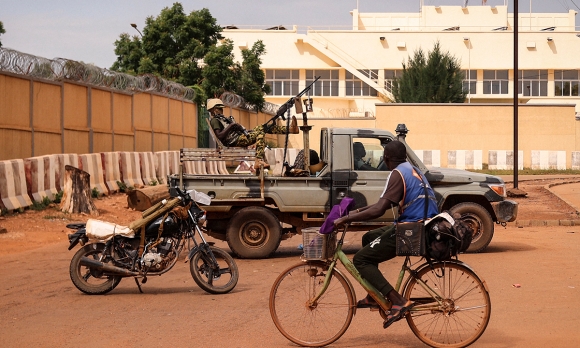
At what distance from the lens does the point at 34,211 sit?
18219mm

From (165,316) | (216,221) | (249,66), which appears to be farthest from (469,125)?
(165,316)

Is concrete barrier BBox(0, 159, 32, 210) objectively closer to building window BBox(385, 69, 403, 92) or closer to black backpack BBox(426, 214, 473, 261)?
black backpack BBox(426, 214, 473, 261)

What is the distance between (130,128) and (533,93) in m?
62.2

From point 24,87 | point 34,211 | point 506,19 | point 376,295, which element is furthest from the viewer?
point 506,19

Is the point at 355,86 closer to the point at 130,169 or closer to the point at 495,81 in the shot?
the point at 495,81

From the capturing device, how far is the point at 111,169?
919 inches

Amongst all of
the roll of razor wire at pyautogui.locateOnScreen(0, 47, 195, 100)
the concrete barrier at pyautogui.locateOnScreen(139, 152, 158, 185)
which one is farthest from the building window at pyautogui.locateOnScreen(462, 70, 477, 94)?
the concrete barrier at pyautogui.locateOnScreen(139, 152, 158, 185)

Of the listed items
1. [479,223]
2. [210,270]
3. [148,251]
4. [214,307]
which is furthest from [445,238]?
[479,223]

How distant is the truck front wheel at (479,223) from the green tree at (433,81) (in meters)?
57.0

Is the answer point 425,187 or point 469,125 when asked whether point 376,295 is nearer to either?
point 425,187

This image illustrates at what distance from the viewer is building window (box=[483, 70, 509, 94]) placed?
81875mm

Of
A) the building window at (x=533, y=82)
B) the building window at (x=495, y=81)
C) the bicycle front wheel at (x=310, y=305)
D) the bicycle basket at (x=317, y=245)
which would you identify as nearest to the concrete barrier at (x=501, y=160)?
the building window at (x=495, y=81)

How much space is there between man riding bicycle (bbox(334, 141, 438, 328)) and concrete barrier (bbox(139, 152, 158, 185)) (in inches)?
745

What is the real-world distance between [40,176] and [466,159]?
129 ft
